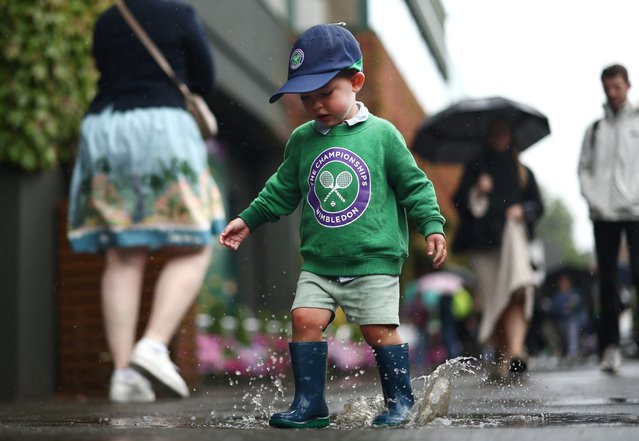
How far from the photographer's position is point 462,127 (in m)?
8.69

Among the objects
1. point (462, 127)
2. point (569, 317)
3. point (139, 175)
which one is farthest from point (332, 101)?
point (569, 317)

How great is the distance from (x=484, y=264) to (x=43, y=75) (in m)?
3.08

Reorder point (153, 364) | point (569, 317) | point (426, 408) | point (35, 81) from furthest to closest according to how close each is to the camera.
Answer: point (569, 317) < point (35, 81) < point (153, 364) < point (426, 408)

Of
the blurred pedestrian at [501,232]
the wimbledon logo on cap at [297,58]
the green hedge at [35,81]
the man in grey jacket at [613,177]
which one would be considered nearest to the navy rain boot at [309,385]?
the wimbledon logo on cap at [297,58]

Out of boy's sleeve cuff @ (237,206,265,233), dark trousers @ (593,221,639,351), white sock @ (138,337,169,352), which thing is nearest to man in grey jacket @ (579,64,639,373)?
dark trousers @ (593,221,639,351)

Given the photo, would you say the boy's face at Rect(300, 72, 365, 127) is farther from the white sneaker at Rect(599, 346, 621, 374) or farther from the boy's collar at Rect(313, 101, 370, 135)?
the white sneaker at Rect(599, 346, 621, 374)

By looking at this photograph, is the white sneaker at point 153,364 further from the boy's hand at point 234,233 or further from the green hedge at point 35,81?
the green hedge at point 35,81

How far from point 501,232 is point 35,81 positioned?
305 centimetres

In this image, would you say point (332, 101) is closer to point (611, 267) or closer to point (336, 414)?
point (336, 414)

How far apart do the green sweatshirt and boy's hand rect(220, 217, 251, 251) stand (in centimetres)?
23

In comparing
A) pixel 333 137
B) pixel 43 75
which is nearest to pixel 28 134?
pixel 43 75

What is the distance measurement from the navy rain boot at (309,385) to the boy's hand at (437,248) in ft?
1.33

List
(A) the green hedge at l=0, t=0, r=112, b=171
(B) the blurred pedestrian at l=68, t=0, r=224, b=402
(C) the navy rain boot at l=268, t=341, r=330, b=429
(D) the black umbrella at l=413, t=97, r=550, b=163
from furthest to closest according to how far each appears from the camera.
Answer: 1. (D) the black umbrella at l=413, t=97, r=550, b=163
2. (A) the green hedge at l=0, t=0, r=112, b=171
3. (B) the blurred pedestrian at l=68, t=0, r=224, b=402
4. (C) the navy rain boot at l=268, t=341, r=330, b=429

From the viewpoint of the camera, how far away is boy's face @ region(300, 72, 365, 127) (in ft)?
10.8
